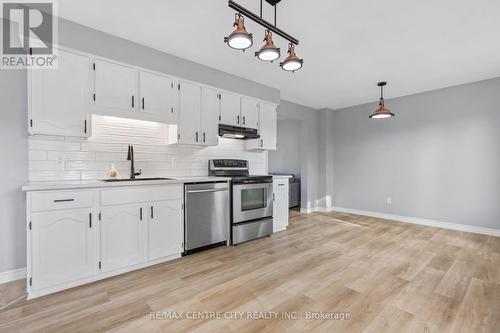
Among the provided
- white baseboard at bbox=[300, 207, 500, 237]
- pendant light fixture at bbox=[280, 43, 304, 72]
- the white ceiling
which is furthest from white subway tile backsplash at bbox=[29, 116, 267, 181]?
white baseboard at bbox=[300, 207, 500, 237]

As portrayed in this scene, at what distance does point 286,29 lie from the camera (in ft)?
8.89

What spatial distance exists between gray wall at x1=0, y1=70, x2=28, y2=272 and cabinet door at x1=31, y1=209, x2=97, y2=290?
0.62 m

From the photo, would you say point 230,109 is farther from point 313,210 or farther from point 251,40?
point 313,210

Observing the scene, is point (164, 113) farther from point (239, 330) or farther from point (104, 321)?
point (239, 330)

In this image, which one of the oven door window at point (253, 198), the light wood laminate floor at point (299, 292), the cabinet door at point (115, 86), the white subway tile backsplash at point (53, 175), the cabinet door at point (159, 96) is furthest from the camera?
the oven door window at point (253, 198)

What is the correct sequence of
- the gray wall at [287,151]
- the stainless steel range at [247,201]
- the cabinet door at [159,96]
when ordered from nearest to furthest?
the cabinet door at [159,96]
the stainless steel range at [247,201]
the gray wall at [287,151]

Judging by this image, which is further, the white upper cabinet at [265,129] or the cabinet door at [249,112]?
the white upper cabinet at [265,129]

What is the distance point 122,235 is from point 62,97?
1588 millimetres

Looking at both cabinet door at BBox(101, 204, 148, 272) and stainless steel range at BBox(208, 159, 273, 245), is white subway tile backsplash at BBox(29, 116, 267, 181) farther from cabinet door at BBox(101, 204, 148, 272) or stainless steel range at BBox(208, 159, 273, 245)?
cabinet door at BBox(101, 204, 148, 272)

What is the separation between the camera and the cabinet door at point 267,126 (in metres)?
4.48

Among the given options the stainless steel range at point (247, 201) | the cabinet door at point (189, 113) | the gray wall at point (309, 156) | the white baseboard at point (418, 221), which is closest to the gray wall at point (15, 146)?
the cabinet door at point (189, 113)

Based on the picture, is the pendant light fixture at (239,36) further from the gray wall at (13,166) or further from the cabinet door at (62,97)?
the gray wall at (13,166)

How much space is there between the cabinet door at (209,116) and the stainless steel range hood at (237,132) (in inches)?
3.8

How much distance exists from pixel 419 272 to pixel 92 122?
4214 millimetres
